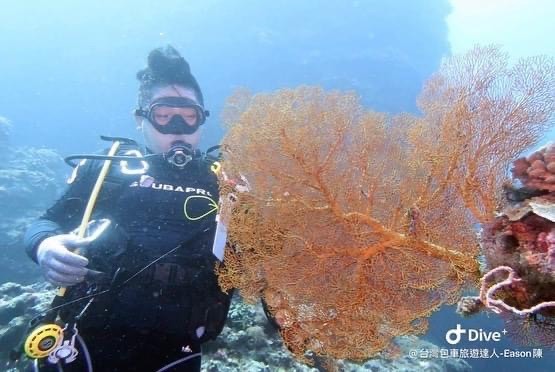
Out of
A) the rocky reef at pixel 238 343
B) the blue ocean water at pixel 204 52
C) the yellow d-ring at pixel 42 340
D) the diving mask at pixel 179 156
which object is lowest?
the yellow d-ring at pixel 42 340

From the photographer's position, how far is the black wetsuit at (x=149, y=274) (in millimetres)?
3562

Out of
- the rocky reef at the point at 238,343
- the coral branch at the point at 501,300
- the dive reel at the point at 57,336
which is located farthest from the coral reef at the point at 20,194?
the coral branch at the point at 501,300

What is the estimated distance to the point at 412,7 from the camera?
42.6 meters

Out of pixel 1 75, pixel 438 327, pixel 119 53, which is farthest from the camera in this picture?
pixel 1 75

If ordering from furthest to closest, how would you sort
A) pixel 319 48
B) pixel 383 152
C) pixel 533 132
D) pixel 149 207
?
1. pixel 319 48
2. pixel 149 207
3. pixel 383 152
4. pixel 533 132

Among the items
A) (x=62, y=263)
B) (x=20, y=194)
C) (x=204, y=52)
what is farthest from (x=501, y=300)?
(x=204, y=52)

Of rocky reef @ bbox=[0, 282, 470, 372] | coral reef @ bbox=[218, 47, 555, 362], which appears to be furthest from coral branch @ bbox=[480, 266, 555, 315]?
rocky reef @ bbox=[0, 282, 470, 372]

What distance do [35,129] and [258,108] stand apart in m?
56.0

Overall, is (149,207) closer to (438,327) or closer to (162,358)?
(162,358)

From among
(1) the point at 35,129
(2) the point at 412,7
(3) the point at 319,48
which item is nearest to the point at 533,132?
(3) the point at 319,48

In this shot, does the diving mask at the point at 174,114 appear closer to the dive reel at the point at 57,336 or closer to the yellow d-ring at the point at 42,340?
the dive reel at the point at 57,336

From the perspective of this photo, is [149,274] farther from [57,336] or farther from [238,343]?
[238,343]

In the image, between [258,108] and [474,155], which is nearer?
[474,155]

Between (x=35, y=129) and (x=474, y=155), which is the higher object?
(x=35, y=129)
